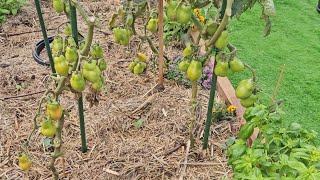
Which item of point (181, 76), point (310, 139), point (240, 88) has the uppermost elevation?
point (240, 88)

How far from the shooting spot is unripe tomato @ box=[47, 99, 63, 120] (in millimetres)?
2158

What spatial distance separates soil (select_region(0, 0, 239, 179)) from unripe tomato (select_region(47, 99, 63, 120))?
33 cm

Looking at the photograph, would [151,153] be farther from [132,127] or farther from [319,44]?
[319,44]

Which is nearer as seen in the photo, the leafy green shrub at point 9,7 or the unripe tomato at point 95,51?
the unripe tomato at point 95,51

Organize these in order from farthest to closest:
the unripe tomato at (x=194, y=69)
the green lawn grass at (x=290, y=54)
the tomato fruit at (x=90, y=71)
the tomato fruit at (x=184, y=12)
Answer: the green lawn grass at (x=290, y=54)
the unripe tomato at (x=194, y=69)
the tomato fruit at (x=184, y=12)
the tomato fruit at (x=90, y=71)

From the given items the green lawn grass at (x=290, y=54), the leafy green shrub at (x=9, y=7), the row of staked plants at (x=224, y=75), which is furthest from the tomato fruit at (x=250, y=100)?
the leafy green shrub at (x=9, y=7)

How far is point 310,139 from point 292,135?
3.7 inches

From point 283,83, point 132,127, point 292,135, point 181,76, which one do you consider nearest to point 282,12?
point 283,83

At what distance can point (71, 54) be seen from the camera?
82.4 inches

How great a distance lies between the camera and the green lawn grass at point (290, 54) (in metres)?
3.66

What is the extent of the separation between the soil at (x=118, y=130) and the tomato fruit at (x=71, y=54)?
399 millimetres

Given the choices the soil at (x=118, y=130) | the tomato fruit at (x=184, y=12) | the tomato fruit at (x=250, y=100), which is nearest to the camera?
the tomato fruit at (x=184, y=12)

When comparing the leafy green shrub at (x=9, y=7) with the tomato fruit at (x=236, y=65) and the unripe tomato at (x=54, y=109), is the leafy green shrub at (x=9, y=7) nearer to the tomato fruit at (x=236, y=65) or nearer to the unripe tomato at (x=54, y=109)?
the unripe tomato at (x=54, y=109)

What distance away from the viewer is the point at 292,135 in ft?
7.61
